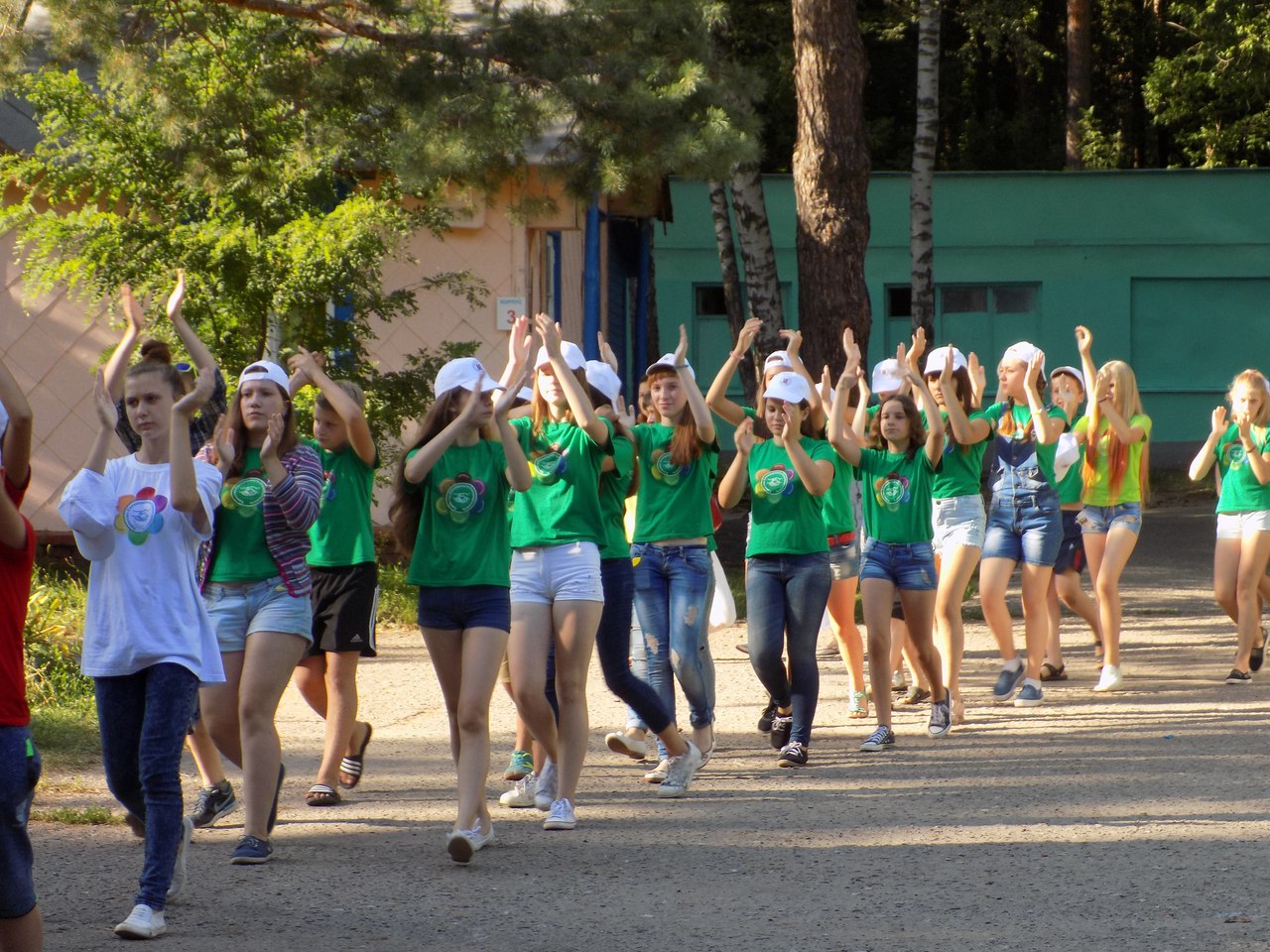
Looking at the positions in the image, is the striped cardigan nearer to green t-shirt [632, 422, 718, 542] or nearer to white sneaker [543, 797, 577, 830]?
white sneaker [543, 797, 577, 830]

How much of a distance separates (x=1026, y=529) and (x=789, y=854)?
3794 mm

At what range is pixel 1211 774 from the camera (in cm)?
737

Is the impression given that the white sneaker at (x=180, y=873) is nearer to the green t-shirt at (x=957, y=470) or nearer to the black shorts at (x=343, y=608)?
the black shorts at (x=343, y=608)

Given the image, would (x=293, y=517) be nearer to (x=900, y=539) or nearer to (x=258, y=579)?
(x=258, y=579)

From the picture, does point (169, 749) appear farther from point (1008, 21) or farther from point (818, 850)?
point (1008, 21)

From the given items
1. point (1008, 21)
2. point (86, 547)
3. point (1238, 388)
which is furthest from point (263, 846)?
point (1008, 21)

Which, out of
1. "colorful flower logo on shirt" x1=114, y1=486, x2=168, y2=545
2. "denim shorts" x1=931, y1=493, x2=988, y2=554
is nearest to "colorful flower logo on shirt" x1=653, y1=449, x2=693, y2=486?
"denim shorts" x1=931, y1=493, x2=988, y2=554

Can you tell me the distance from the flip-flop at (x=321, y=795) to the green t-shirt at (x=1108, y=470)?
5.17 metres

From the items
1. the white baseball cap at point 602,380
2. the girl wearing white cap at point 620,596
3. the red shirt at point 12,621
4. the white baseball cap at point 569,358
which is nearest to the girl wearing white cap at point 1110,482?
the girl wearing white cap at point 620,596

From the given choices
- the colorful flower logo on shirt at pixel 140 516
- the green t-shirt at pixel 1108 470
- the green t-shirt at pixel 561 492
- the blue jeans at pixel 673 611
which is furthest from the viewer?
the green t-shirt at pixel 1108 470

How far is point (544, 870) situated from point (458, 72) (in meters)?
6.15

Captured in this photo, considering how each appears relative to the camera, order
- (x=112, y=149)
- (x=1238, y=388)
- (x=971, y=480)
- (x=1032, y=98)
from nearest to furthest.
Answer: (x=971, y=480)
(x=1238, y=388)
(x=112, y=149)
(x=1032, y=98)

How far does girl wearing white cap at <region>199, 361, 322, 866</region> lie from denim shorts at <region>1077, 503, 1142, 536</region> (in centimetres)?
559

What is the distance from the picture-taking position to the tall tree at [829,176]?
13.8 meters
